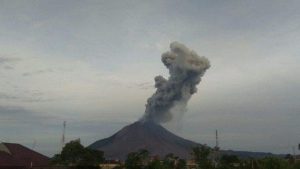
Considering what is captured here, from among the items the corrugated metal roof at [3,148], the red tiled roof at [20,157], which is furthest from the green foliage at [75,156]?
the corrugated metal roof at [3,148]

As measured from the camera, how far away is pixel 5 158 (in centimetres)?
9419

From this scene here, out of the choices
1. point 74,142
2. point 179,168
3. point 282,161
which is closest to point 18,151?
point 74,142

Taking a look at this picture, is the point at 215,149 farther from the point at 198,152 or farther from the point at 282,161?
the point at 282,161

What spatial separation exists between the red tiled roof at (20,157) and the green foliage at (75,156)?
41.4 feet

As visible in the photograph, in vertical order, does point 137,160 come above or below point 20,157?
below

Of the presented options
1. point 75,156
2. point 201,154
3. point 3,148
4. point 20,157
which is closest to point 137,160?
point 75,156

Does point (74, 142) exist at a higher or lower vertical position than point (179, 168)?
higher

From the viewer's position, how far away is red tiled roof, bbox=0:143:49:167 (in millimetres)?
93619

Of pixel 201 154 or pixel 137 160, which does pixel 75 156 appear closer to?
pixel 137 160

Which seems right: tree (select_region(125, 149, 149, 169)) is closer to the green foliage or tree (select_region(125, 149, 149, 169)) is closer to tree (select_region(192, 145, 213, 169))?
the green foliage

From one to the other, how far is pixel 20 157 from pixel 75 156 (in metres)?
21.0

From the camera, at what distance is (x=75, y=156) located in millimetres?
84812

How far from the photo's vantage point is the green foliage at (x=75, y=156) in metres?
84.2

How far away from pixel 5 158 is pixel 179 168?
3782 cm
